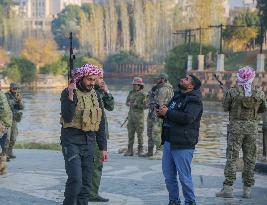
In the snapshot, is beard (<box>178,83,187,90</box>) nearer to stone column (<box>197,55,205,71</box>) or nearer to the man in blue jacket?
the man in blue jacket

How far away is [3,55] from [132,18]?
2025cm

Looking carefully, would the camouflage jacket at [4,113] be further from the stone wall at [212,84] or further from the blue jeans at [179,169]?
the stone wall at [212,84]

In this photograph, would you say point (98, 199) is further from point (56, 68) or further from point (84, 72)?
point (56, 68)

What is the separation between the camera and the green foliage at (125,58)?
100 metres

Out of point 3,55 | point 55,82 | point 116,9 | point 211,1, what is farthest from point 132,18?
point 211,1

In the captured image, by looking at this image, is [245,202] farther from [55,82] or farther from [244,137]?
[55,82]

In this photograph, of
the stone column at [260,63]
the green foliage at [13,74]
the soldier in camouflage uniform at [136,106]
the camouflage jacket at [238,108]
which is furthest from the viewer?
the green foliage at [13,74]

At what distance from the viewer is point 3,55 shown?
351ft

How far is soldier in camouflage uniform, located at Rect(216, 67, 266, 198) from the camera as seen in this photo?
30.5 feet

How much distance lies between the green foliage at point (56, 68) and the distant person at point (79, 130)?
8428cm

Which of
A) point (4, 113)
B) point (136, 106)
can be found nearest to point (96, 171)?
point (4, 113)

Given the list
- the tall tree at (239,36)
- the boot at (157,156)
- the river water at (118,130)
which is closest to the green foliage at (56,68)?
the tall tree at (239,36)

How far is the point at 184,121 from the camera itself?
8312 mm

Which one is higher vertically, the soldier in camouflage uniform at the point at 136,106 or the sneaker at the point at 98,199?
the soldier in camouflage uniform at the point at 136,106
